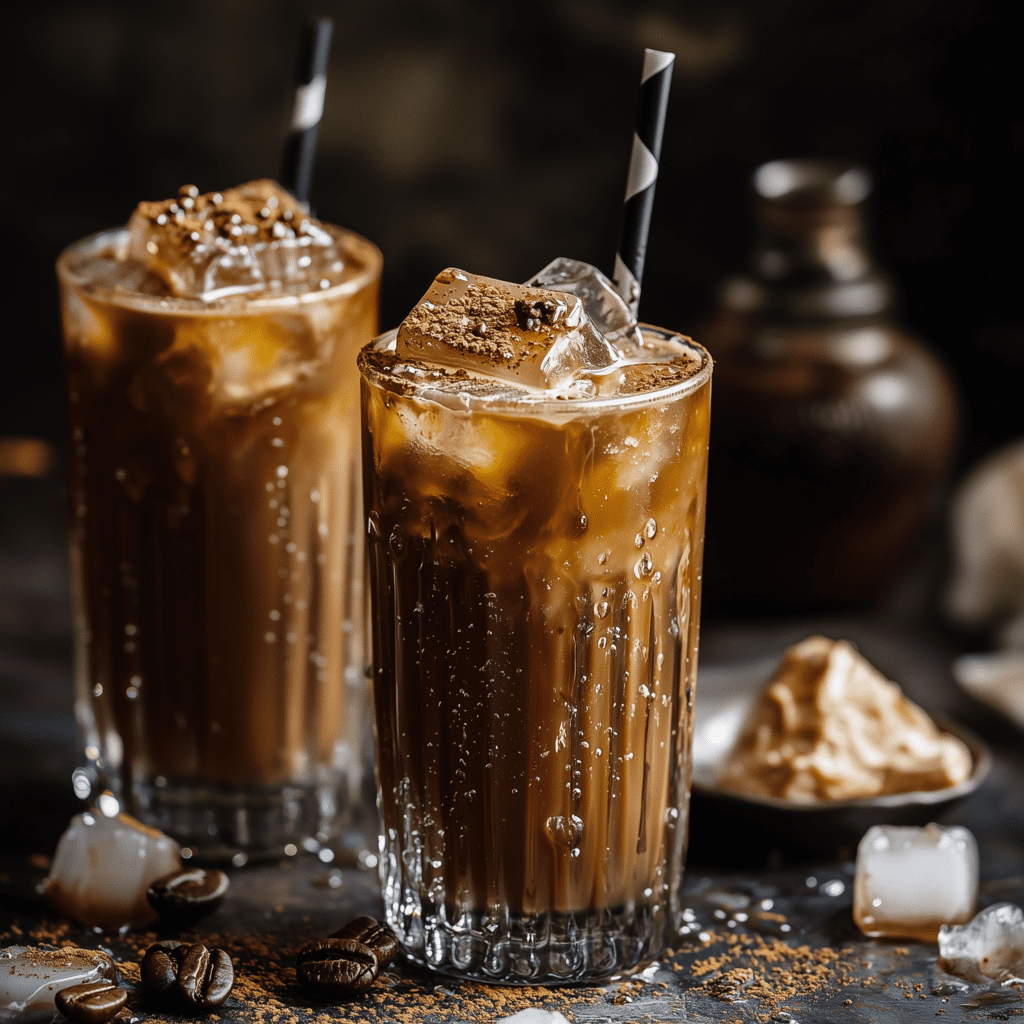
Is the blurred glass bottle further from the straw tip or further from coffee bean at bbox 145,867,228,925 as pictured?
coffee bean at bbox 145,867,228,925

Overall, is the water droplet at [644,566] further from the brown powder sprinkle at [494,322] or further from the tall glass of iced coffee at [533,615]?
the brown powder sprinkle at [494,322]

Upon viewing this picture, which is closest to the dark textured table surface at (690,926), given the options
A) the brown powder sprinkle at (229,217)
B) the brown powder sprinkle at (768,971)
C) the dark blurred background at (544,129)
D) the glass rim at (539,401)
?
the brown powder sprinkle at (768,971)

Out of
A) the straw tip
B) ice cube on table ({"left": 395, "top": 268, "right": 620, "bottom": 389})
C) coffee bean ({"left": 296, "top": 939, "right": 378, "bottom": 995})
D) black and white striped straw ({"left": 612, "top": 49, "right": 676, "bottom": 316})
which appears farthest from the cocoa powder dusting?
coffee bean ({"left": 296, "top": 939, "right": 378, "bottom": 995})

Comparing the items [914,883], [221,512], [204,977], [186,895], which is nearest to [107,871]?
[186,895]

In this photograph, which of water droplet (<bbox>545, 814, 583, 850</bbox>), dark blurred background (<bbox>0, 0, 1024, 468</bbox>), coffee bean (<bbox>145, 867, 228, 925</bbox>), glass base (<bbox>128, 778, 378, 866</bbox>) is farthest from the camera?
dark blurred background (<bbox>0, 0, 1024, 468</bbox>)

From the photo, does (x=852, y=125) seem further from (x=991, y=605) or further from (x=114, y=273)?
(x=114, y=273)

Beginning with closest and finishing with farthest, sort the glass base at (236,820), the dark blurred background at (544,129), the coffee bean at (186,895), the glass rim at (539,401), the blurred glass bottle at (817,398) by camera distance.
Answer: the glass rim at (539,401) → the coffee bean at (186,895) → the glass base at (236,820) → the blurred glass bottle at (817,398) → the dark blurred background at (544,129)
